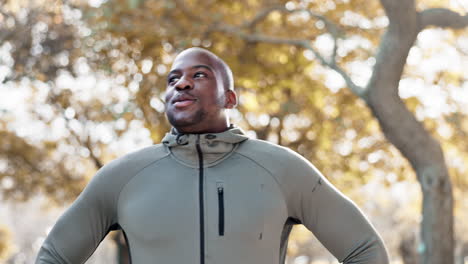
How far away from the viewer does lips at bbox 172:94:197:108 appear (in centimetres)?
345

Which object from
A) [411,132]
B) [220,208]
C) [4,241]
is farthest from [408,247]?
[220,208]

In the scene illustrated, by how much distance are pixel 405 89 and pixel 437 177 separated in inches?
169

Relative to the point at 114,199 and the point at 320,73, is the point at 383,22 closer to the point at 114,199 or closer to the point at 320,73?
the point at 320,73

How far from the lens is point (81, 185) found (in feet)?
62.7

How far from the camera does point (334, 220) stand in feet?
11.0

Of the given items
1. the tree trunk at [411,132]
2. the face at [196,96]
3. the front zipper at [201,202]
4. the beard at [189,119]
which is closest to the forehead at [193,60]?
the face at [196,96]

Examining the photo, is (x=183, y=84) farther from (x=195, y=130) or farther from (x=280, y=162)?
(x=280, y=162)

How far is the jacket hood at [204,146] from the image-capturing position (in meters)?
3.39

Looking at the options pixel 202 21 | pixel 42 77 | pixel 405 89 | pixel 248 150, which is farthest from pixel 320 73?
pixel 248 150

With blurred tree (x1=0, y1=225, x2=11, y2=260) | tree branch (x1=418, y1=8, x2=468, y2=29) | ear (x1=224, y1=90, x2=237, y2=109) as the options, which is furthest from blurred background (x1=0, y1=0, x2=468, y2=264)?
blurred tree (x1=0, y1=225, x2=11, y2=260)

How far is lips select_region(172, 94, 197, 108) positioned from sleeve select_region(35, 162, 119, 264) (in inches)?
17.4

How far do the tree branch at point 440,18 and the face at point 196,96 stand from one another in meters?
5.63

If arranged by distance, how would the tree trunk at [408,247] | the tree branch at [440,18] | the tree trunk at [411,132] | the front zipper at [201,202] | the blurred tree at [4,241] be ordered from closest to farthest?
the front zipper at [201,202] < the tree branch at [440,18] < the tree trunk at [411,132] < the blurred tree at [4,241] < the tree trunk at [408,247]

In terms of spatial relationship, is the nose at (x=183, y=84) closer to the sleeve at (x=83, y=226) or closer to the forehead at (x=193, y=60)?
the forehead at (x=193, y=60)
